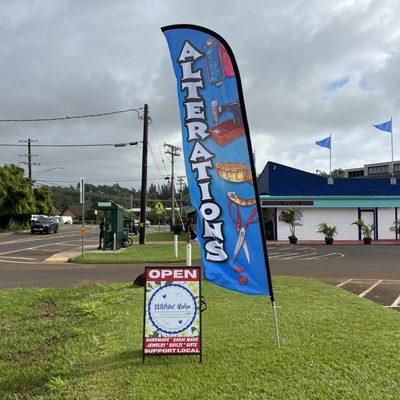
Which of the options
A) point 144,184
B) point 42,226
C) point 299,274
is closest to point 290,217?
point 144,184

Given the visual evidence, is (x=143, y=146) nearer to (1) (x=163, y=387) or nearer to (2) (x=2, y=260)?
(2) (x=2, y=260)

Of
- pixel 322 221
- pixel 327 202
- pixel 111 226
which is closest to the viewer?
pixel 111 226

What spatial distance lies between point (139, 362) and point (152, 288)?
867 mm

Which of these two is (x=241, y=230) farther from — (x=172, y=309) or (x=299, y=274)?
(x=299, y=274)

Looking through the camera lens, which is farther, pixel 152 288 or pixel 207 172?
pixel 207 172

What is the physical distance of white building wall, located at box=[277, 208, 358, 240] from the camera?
35.5 m

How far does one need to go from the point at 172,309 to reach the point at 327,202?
106ft

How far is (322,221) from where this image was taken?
35.9 metres

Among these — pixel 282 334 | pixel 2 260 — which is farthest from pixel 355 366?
pixel 2 260

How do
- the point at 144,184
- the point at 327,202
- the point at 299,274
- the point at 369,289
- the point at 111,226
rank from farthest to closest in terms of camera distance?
the point at 327,202, the point at 144,184, the point at 111,226, the point at 299,274, the point at 369,289

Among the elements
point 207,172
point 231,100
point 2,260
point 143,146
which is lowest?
point 2,260

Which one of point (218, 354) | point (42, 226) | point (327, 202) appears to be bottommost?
point (218, 354)

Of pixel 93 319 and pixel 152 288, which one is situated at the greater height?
pixel 152 288

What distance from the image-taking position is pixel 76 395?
4.31 m
